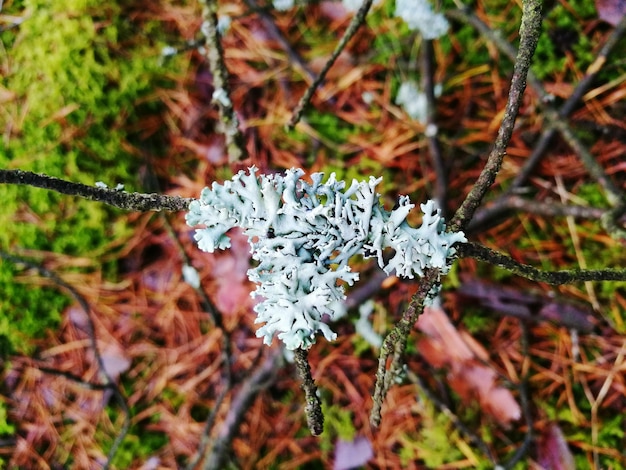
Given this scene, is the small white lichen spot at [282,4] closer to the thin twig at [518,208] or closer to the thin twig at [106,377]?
the thin twig at [518,208]

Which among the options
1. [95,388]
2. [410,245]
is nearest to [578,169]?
[410,245]

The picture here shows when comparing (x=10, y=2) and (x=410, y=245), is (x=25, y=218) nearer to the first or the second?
(x=10, y=2)

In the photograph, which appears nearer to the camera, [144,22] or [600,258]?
[600,258]

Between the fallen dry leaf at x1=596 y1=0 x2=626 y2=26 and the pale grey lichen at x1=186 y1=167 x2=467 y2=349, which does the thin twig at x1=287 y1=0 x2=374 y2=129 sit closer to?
the pale grey lichen at x1=186 y1=167 x2=467 y2=349

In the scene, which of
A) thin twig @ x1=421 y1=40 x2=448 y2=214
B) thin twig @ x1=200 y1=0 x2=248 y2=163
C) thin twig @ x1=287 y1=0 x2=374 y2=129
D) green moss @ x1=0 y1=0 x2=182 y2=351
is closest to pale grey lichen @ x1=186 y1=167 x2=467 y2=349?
thin twig @ x1=287 y1=0 x2=374 y2=129

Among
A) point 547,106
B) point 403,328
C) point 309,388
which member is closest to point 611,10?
point 547,106

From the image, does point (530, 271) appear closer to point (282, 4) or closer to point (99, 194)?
point (99, 194)
